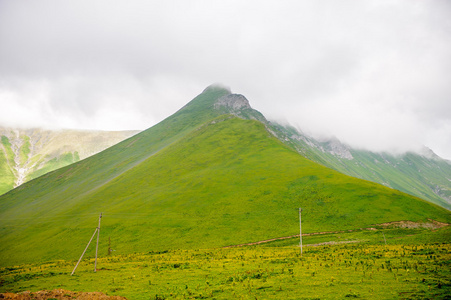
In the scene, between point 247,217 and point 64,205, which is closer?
point 247,217

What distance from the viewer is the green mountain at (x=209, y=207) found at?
272 feet

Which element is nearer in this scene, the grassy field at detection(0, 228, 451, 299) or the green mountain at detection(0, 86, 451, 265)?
the grassy field at detection(0, 228, 451, 299)

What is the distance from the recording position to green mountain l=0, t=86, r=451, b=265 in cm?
8281

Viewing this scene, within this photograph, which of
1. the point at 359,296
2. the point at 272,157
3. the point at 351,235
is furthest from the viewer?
the point at 272,157

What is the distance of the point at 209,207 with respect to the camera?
4085 inches

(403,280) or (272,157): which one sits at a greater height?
(272,157)

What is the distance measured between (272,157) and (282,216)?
2311 inches

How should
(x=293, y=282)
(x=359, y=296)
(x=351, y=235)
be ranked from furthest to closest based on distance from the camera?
(x=351, y=235) < (x=293, y=282) < (x=359, y=296)

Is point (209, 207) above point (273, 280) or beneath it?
above

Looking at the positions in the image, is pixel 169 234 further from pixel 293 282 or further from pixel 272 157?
pixel 272 157

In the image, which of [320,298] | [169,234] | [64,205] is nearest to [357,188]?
[169,234]

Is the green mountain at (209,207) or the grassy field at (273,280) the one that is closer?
the grassy field at (273,280)

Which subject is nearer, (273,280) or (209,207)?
(273,280)

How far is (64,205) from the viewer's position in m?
151
